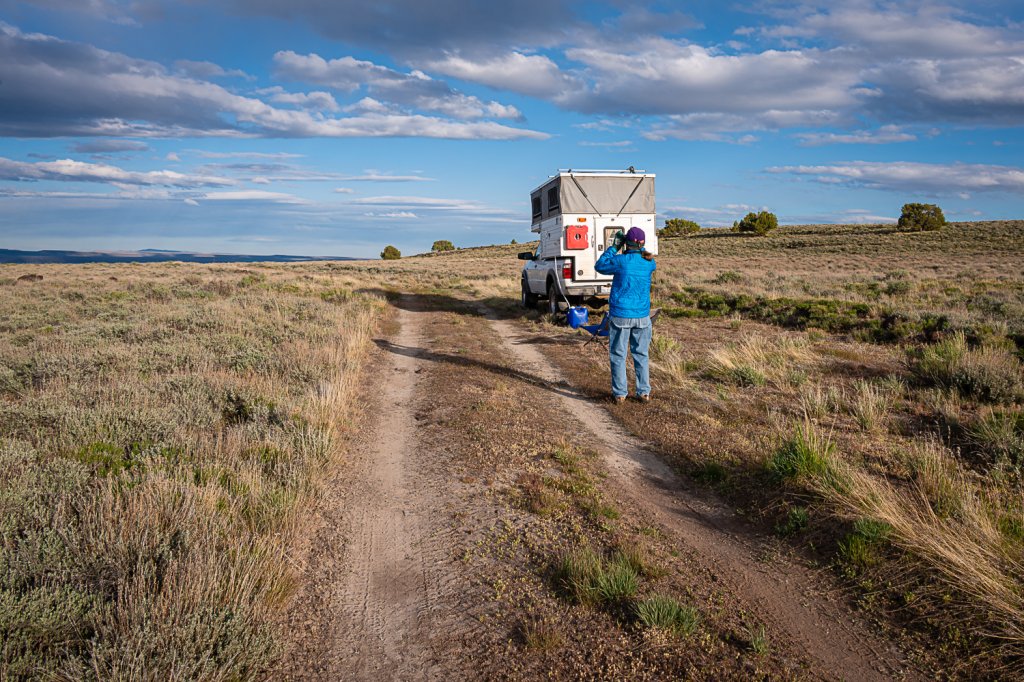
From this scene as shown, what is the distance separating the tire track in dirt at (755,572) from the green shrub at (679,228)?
8194 cm

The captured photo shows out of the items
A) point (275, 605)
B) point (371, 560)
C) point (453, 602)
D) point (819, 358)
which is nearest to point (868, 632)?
point (453, 602)

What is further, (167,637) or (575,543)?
(575,543)

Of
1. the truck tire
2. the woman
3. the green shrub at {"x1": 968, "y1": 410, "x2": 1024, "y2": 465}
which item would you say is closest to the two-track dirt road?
the woman

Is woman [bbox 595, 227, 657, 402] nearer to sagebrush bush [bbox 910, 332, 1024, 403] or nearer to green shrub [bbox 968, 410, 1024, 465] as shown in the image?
green shrub [bbox 968, 410, 1024, 465]

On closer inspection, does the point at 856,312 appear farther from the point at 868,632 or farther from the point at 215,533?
the point at 215,533

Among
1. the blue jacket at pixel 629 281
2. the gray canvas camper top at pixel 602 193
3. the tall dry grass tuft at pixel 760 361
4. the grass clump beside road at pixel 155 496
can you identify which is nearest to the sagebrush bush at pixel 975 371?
the tall dry grass tuft at pixel 760 361

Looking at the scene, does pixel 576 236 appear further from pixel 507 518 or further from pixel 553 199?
pixel 507 518

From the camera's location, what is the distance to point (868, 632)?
333 centimetres

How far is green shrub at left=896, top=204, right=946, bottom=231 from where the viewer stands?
63.4 meters

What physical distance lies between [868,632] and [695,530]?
4.50 ft

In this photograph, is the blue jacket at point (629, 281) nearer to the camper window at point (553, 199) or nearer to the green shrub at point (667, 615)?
the green shrub at point (667, 615)

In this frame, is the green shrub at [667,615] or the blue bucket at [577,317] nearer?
the green shrub at [667,615]

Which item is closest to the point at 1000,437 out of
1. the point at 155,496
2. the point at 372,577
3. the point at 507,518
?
the point at 507,518

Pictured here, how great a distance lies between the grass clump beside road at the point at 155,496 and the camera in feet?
9.55
